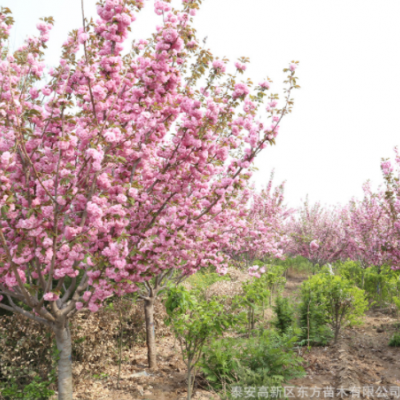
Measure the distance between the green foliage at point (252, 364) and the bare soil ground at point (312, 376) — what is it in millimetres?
261

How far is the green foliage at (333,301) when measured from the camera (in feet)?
20.4

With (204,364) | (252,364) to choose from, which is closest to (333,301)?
(252,364)

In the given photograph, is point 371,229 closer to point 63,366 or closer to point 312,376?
point 312,376

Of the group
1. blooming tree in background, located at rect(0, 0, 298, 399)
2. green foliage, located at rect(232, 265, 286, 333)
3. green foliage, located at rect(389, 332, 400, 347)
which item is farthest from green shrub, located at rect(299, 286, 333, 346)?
blooming tree in background, located at rect(0, 0, 298, 399)

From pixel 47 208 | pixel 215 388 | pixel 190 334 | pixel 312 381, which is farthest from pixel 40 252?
pixel 312 381

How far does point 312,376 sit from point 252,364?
1.26m

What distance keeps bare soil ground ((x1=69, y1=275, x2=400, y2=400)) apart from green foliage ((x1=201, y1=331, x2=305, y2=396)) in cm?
26

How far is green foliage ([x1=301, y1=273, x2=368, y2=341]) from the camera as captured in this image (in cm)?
623

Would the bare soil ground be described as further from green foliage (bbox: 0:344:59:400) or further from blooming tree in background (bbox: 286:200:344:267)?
blooming tree in background (bbox: 286:200:344:267)

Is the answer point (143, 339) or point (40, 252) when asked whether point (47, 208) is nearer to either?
point (40, 252)

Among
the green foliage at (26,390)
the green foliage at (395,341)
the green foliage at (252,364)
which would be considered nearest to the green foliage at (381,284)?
the green foliage at (395,341)

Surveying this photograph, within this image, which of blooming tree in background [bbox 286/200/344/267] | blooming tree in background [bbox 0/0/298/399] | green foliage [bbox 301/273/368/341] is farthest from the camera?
blooming tree in background [bbox 286/200/344/267]

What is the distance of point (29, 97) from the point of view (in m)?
3.39

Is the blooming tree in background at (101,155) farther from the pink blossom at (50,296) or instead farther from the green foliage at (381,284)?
the green foliage at (381,284)
